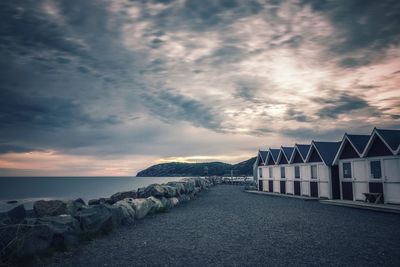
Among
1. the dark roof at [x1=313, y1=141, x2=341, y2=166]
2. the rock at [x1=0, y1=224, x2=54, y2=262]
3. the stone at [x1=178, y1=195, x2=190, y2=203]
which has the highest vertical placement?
the dark roof at [x1=313, y1=141, x2=341, y2=166]

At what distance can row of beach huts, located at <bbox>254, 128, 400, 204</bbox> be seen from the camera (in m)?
19.0

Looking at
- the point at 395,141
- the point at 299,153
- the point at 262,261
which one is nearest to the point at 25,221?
the point at 262,261

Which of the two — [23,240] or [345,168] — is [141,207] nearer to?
[23,240]

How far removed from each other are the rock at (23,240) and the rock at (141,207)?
21.0 ft

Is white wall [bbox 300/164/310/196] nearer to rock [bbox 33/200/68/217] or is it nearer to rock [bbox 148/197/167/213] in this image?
rock [bbox 148/197/167/213]

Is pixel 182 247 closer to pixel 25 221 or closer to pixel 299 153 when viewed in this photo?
pixel 25 221

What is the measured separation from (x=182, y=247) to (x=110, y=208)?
4478 millimetres

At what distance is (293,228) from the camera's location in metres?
12.1

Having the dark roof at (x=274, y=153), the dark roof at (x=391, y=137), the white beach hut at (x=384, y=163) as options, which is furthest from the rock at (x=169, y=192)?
the dark roof at (x=274, y=153)

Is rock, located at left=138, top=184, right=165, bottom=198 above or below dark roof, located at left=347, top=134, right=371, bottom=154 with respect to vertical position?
below

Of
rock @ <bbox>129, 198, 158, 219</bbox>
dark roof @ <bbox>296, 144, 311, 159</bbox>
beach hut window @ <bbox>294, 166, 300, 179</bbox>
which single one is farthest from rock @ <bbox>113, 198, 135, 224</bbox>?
beach hut window @ <bbox>294, 166, 300, 179</bbox>

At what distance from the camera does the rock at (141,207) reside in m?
14.6

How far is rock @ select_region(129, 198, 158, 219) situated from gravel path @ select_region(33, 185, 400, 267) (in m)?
0.53

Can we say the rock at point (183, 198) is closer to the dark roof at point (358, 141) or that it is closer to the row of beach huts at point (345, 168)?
the row of beach huts at point (345, 168)
